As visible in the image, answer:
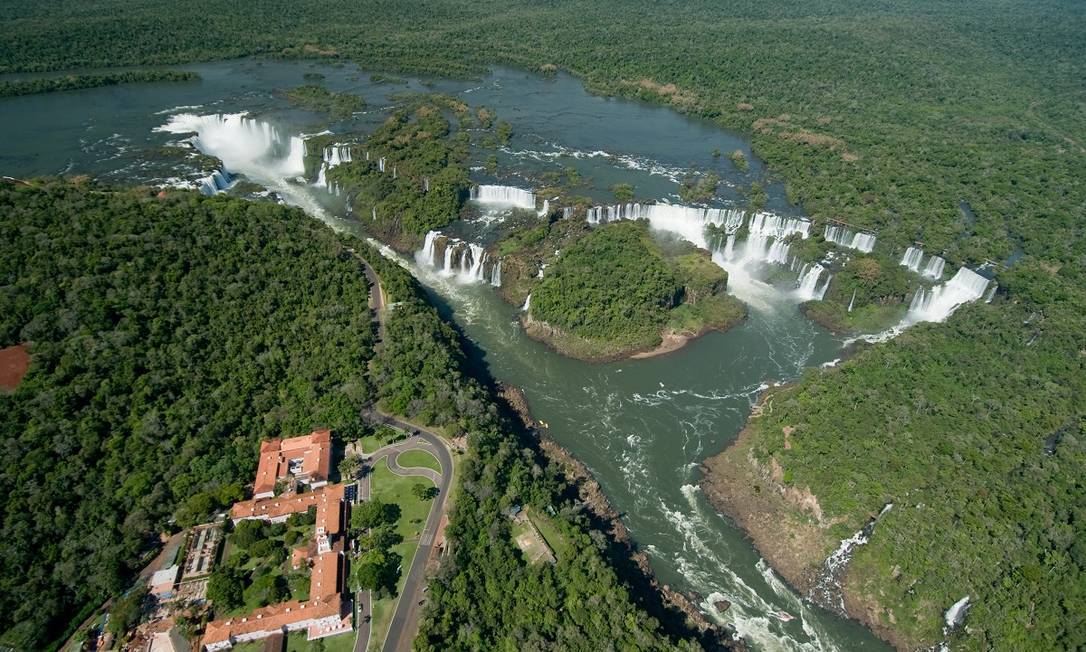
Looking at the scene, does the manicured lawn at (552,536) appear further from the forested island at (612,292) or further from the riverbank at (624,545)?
the forested island at (612,292)

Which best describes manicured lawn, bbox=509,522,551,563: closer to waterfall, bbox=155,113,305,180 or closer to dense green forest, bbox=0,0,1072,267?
dense green forest, bbox=0,0,1072,267

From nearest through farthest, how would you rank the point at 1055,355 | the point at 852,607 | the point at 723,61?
the point at 852,607 < the point at 1055,355 < the point at 723,61

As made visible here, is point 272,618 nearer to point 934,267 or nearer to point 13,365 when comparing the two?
point 13,365

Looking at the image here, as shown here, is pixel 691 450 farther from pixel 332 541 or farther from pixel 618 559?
pixel 332 541

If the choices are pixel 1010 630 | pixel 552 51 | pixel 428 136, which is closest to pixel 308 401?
pixel 1010 630

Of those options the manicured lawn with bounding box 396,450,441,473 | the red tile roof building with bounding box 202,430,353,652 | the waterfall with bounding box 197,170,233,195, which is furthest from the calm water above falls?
the red tile roof building with bounding box 202,430,353,652
